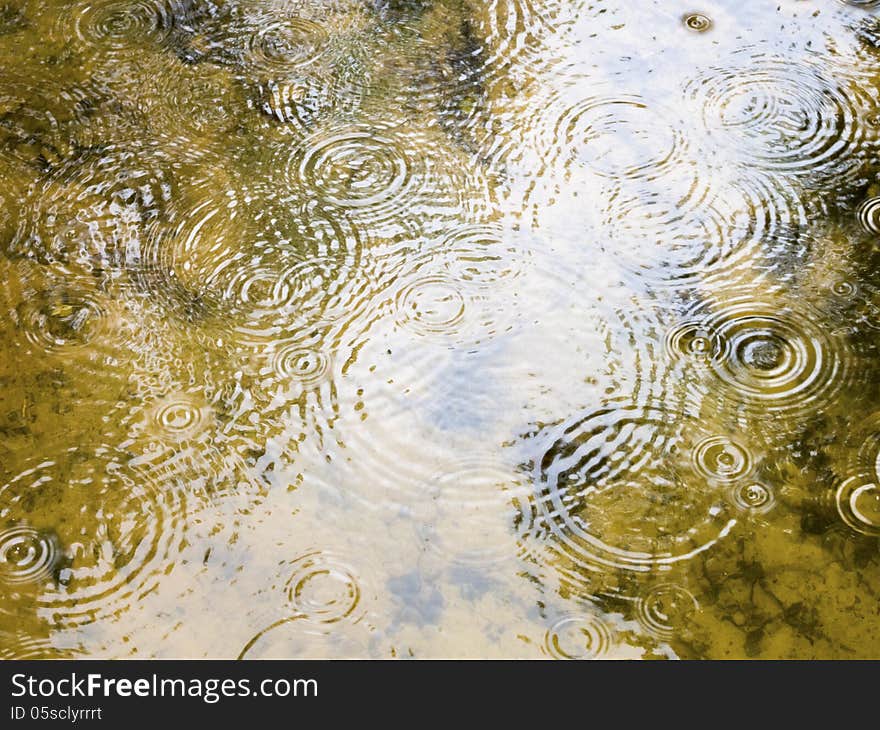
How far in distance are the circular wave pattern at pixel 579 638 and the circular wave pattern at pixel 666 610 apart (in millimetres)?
76

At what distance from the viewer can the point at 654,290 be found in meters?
2.26

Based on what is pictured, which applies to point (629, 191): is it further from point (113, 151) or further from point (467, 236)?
point (113, 151)

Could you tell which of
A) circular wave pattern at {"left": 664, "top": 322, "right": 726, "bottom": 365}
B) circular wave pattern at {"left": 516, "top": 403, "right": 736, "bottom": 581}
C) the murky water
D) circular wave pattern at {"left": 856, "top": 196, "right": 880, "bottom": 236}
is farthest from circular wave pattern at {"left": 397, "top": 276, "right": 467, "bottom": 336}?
circular wave pattern at {"left": 856, "top": 196, "right": 880, "bottom": 236}

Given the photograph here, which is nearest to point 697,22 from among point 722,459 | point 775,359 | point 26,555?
point 775,359

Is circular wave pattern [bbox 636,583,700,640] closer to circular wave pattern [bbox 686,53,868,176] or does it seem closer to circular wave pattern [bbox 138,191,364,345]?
circular wave pattern [bbox 138,191,364,345]

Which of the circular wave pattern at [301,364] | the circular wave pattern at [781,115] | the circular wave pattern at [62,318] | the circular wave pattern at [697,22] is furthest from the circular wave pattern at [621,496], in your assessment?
the circular wave pattern at [697,22]

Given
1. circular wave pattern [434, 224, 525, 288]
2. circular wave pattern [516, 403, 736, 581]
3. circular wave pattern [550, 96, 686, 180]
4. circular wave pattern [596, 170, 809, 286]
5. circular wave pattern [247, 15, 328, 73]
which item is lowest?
circular wave pattern [516, 403, 736, 581]

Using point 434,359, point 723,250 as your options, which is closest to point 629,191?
point 723,250

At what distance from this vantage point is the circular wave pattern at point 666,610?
1789 mm

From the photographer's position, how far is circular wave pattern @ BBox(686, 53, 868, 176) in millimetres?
2521

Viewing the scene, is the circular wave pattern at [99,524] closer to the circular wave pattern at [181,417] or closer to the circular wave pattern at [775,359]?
the circular wave pattern at [181,417]

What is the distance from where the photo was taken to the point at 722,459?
199 centimetres

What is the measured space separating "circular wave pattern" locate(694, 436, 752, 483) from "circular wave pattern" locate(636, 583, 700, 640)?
10.8 inches

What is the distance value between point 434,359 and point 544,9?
4.54 ft
